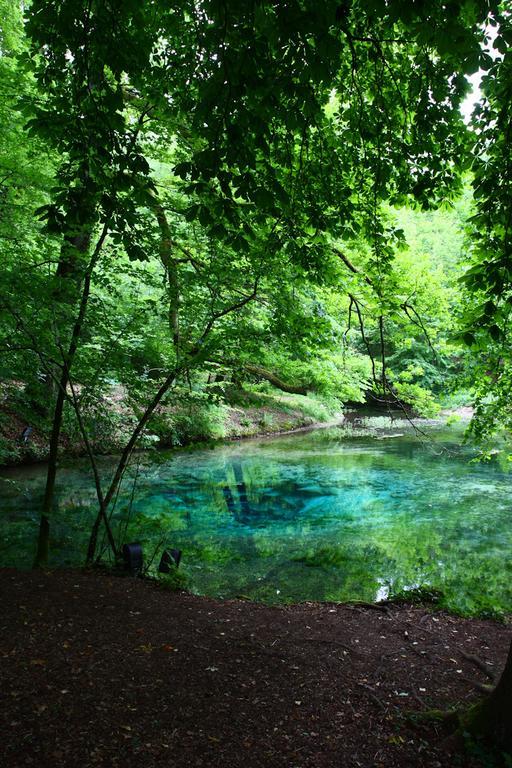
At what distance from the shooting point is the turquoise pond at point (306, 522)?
650 cm

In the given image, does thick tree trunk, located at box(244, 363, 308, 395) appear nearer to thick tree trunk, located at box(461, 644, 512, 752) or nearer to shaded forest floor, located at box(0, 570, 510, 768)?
shaded forest floor, located at box(0, 570, 510, 768)

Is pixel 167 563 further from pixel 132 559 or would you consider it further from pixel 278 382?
pixel 278 382

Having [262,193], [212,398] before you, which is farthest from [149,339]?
[262,193]

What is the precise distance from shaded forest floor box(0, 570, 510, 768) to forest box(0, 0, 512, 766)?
0.27ft

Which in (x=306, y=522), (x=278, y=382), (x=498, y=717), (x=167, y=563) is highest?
(x=278, y=382)

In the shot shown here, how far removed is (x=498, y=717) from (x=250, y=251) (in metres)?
4.53

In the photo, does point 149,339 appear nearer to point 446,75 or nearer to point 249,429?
point 446,75

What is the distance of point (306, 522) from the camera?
376 inches

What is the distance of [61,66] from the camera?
3.72 meters

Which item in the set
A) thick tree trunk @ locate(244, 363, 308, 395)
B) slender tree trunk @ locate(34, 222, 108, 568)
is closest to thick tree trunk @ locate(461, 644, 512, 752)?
slender tree trunk @ locate(34, 222, 108, 568)

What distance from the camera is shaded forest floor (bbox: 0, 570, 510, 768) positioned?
257cm

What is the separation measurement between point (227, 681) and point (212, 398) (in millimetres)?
3372

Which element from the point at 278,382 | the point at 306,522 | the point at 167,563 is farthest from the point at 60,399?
the point at 278,382

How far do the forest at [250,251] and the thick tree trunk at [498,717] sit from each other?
1cm
